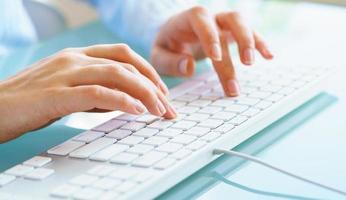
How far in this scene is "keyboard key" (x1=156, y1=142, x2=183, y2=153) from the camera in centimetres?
64

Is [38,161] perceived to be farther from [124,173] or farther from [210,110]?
[210,110]

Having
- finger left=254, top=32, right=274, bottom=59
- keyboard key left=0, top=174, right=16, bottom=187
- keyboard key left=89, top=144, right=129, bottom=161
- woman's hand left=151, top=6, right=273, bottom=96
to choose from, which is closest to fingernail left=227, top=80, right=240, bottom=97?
woman's hand left=151, top=6, right=273, bottom=96

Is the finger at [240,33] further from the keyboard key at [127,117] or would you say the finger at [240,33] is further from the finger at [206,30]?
the keyboard key at [127,117]

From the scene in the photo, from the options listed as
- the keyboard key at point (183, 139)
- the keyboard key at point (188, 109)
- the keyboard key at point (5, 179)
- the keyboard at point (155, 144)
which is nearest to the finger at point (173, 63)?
the keyboard at point (155, 144)

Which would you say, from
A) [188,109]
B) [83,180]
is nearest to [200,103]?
[188,109]

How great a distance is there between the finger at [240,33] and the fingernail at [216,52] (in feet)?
0.12

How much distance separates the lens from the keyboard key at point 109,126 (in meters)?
0.72

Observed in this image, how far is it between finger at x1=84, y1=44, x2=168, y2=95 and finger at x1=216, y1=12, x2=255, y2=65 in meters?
0.15

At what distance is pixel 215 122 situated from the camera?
721mm

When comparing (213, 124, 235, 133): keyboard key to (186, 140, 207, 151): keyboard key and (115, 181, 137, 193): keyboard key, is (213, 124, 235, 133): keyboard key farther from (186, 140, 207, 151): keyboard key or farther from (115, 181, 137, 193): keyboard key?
(115, 181, 137, 193): keyboard key

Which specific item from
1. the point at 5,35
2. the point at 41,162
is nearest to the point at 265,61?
the point at 41,162

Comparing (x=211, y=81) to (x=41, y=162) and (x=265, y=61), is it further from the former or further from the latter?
(x=41, y=162)

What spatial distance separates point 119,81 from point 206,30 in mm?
227

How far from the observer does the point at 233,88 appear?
0.83 m
